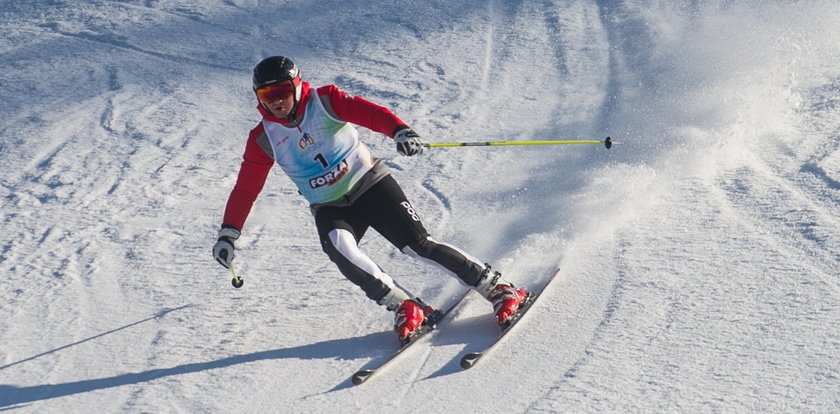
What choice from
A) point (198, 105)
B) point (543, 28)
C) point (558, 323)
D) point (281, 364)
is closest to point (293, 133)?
point (281, 364)

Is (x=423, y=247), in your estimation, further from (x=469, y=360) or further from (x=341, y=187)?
(x=469, y=360)

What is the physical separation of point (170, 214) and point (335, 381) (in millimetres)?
2630

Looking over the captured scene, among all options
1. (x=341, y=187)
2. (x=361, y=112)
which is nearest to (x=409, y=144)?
(x=361, y=112)

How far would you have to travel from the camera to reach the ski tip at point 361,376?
171 inches

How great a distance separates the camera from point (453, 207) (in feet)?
21.0

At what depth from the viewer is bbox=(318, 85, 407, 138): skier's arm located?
466cm

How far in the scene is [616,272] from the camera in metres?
5.09

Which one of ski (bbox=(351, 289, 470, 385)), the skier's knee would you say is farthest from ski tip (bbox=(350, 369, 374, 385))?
the skier's knee

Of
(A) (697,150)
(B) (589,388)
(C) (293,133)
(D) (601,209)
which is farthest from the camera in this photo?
(A) (697,150)

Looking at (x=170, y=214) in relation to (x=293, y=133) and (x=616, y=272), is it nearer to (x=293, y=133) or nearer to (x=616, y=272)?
(x=293, y=133)

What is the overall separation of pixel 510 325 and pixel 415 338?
458 millimetres

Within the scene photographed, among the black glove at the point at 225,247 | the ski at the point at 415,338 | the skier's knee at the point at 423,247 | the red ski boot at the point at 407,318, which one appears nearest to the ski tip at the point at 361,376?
the ski at the point at 415,338

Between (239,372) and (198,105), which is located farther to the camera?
(198,105)

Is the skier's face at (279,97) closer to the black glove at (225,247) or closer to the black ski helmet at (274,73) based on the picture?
the black ski helmet at (274,73)
